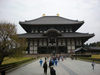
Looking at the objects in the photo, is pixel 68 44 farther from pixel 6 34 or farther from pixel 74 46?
pixel 6 34

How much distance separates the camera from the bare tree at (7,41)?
1656cm

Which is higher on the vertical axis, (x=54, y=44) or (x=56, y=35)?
(x=56, y=35)

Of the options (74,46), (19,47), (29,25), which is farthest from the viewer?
(29,25)

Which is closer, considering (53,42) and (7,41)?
(7,41)

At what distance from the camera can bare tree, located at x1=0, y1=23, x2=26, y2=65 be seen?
16.6 meters

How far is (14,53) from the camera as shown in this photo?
17484 millimetres

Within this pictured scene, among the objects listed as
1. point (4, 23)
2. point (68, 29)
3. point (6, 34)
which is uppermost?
point (68, 29)

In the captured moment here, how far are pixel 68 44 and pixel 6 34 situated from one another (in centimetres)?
3733

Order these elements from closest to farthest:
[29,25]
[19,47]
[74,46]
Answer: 1. [19,47]
2. [74,46]
3. [29,25]

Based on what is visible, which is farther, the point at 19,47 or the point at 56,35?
the point at 56,35

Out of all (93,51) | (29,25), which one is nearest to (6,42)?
(29,25)

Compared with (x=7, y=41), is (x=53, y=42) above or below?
above

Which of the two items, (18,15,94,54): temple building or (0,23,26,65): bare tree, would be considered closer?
(0,23,26,65): bare tree

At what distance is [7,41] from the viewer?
16.9 meters
